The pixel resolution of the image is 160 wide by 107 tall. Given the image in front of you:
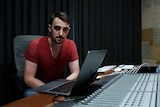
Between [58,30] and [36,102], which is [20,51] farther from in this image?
[36,102]

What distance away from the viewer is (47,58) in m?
1.84

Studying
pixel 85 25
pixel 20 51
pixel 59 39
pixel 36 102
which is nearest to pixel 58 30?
pixel 59 39

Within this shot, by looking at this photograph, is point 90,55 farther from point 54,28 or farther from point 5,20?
point 5,20

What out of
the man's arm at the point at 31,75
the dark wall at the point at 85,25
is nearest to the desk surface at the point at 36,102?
the man's arm at the point at 31,75

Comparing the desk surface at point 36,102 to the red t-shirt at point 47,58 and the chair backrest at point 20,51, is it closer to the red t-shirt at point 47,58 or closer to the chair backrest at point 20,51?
the red t-shirt at point 47,58

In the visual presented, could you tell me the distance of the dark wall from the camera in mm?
2705

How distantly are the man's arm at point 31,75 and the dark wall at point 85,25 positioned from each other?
84cm

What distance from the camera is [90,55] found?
2.75ft

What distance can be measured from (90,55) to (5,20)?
6.93 feet

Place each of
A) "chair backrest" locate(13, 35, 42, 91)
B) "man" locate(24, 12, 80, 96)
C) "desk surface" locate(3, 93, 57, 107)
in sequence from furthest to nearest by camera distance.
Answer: "chair backrest" locate(13, 35, 42, 91)
"man" locate(24, 12, 80, 96)
"desk surface" locate(3, 93, 57, 107)

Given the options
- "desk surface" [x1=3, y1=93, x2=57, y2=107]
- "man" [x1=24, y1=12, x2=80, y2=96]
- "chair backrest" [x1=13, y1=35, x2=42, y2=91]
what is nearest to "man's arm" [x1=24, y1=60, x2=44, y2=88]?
"man" [x1=24, y1=12, x2=80, y2=96]

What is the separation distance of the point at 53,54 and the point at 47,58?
8 cm

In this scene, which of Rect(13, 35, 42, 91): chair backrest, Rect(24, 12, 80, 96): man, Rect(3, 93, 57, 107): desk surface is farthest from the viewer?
Rect(13, 35, 42, 91): chair backrest

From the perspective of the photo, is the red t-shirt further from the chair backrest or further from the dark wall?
the dark wall
